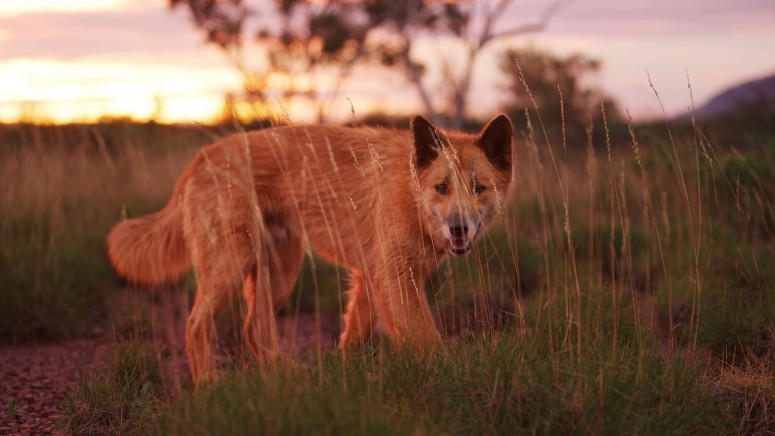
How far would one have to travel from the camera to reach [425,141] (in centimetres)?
469

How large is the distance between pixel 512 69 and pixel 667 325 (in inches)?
1031

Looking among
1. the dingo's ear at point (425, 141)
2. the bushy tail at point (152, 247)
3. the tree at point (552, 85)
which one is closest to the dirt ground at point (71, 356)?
the bushy tail at point (152, 247)

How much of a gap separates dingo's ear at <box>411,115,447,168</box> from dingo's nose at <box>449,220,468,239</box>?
0.48 metres

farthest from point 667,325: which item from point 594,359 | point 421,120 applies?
point 421,120

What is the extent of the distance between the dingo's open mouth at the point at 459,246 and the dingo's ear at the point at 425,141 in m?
0.56

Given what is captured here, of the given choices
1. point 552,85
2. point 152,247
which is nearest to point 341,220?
point 152,247

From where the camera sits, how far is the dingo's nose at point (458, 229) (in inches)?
166

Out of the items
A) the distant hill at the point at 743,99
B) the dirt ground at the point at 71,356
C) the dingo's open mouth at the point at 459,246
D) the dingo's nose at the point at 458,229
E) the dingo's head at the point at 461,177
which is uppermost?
the distant hill at the point at 743,99

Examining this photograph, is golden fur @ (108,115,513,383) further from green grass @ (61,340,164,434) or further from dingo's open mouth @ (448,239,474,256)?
green grass @ (61,340,164,434)

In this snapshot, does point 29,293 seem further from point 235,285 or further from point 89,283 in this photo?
point 235,285

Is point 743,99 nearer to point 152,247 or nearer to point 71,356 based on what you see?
point 152,247

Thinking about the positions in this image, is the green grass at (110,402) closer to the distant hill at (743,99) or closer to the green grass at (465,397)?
the green grass at (465,397)

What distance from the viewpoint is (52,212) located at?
7961mm

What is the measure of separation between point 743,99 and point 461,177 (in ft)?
60.1
